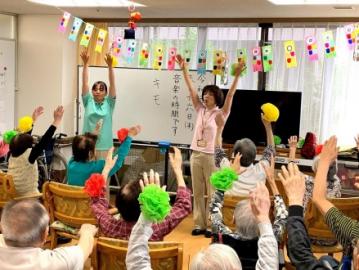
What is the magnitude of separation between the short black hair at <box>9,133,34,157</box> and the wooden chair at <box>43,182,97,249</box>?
636 millimetres

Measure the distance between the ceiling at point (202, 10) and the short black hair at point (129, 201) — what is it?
9.80 ft

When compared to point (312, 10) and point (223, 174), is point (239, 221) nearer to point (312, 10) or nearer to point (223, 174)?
point (223, 174)

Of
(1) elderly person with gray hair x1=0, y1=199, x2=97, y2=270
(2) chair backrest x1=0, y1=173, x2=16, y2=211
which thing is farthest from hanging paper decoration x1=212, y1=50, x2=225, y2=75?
(1) elderly person with gray hair x1=0, y1=199, x2=97, y2=270

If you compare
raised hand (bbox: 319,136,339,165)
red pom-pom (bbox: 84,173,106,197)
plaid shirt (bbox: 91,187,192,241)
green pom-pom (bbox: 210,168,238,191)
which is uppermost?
Result: raised hand (bbox: 319,136,339,165)

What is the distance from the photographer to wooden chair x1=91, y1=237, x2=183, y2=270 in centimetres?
231

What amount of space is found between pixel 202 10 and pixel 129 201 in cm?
366

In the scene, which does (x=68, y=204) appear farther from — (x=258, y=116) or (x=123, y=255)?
(x=258, y=116)

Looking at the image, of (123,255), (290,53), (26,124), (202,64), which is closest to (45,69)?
(202,64)

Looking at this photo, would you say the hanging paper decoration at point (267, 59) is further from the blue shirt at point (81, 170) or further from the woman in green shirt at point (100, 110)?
the blue shirt at point (81, 170)

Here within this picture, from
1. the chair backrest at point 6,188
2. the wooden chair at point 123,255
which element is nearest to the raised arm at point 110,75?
the chair backrest at point 6,188

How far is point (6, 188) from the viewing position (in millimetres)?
3871

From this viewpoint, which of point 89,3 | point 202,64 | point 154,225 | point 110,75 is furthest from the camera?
point 202,64

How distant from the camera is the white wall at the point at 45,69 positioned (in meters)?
6.71

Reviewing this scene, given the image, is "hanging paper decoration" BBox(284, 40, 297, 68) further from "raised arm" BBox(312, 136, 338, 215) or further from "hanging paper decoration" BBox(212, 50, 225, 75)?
"raised arm" BBox(312, 136, 338, 215)
